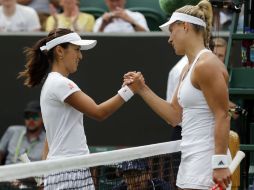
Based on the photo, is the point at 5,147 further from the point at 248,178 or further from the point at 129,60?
the point at 248,178

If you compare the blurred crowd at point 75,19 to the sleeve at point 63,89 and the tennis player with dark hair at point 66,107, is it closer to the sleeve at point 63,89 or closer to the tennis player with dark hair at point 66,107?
the tennis player with dark hair at point 66,107

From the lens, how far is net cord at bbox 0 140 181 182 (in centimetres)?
452

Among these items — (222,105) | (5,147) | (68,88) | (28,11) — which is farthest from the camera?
(28,11)

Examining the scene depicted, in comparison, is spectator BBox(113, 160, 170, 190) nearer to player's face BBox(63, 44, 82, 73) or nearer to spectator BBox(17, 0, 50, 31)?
player's face BBox(63, 44, 82, 73)

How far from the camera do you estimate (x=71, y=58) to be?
5.94 m

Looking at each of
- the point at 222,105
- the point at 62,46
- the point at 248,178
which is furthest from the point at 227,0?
the point at 222,105

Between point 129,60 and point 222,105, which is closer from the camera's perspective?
point 222,105

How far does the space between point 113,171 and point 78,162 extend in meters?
0.60

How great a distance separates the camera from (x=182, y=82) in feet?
17.7

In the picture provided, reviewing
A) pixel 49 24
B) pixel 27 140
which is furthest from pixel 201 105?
pixel 49 24

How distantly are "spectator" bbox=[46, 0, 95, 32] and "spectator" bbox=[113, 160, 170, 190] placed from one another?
5.79m

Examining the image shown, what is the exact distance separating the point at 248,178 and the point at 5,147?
14.6ft

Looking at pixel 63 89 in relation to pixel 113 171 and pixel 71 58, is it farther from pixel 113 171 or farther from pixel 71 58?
pixel 113 171

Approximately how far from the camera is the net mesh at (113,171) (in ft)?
16.4
